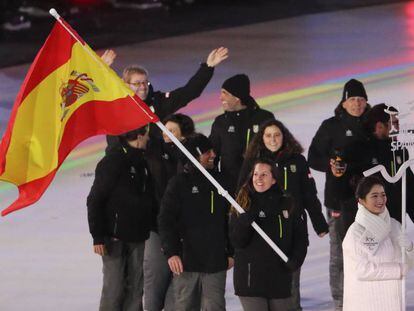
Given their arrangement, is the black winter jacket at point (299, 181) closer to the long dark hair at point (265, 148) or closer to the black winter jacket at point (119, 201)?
the long dark hair at point (265, 148)

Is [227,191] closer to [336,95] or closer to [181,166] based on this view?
[181,166]

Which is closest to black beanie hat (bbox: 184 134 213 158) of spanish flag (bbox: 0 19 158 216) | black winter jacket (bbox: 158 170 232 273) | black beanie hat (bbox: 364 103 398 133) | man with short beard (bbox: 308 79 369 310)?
black winter jacket (bbox: 158 170 232 273)

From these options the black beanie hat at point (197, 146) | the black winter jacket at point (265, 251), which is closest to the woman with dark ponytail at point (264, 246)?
the black winter jacket at point (265, 251)

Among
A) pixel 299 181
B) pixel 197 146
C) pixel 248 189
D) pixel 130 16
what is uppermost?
pixel 130 16

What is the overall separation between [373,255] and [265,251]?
83 cm

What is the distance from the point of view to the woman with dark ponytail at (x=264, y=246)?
10.7 meters

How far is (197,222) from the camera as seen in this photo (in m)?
11.4

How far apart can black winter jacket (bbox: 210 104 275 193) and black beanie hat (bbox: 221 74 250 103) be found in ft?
0.46

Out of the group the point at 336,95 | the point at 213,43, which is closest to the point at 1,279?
the point at 336,95

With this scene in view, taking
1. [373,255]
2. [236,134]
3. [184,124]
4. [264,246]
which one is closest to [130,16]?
[236,134]

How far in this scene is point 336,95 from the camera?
21.2 m

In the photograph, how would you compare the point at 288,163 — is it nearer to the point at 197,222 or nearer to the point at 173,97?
the point at 197,222

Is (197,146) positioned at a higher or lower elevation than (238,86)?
lower

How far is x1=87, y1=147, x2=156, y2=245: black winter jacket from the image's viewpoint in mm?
11570
